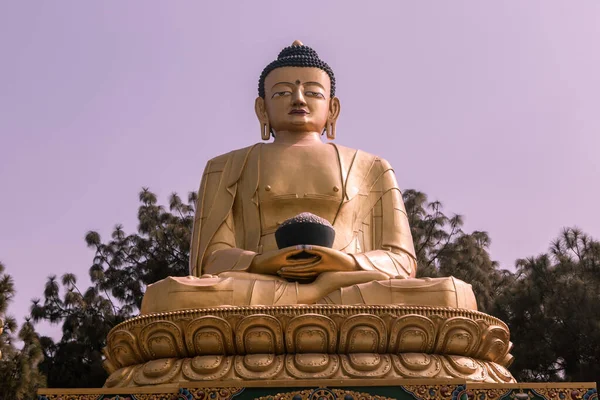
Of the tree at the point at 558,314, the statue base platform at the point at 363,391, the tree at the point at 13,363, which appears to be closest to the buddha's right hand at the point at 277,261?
the statue base platform at the point at 363,391

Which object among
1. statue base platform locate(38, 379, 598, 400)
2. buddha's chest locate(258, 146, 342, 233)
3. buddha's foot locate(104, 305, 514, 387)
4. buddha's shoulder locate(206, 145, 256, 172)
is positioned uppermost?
buddha's shoulder locate(206, 145, 256, 172)

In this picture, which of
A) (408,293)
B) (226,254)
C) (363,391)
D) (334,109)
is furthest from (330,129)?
(363,391)

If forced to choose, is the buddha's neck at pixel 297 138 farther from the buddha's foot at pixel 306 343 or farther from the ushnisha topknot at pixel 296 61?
the buddha's foot at pixel 306 343

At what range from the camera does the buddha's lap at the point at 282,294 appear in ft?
23.0

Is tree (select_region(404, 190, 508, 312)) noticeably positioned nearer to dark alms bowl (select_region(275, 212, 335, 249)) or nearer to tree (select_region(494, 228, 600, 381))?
tree (select_region(494, 228, 600, 381))

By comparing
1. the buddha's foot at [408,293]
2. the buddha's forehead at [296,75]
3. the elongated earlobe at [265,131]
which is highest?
the buddha's forehead at [296,75]

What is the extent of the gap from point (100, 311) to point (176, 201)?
191cm

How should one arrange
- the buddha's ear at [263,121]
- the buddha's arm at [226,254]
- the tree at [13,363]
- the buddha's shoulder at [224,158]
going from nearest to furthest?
the buddha's arm at [226,254] → the buddha's shoulder at [224,158] → the buddha's ear at [263,121] → the tree at [13,363]

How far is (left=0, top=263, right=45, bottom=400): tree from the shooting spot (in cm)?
1055

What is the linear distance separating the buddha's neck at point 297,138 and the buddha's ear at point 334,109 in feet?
1.21

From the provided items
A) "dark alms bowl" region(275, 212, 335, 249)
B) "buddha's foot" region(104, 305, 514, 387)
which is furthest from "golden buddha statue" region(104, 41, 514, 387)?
"dark alms bowl" region(275, 212, 335, 249)

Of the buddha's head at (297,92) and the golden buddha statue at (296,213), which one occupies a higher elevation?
the buddha's head at (297,92)

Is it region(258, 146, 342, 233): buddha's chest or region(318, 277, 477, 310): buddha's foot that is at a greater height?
region(258, 146, 342, 233): buddha's chest

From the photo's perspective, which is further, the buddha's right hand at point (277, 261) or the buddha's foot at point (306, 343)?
the buddha's right hand at point (277, 261)
